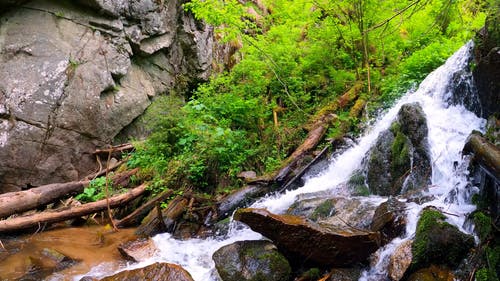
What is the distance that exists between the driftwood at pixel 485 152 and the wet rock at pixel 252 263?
2.39m

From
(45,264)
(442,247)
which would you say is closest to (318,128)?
(442,247)

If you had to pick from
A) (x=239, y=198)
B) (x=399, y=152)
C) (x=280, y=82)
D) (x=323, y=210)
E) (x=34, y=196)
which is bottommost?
(x=34, y=196)

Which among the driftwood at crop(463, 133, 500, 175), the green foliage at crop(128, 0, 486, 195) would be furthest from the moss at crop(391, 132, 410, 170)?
the driftwood at crop(463, 133, 500, 175)

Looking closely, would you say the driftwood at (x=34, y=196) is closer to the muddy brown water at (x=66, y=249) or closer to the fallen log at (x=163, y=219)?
the muddy brown water at (x=66, y=249)

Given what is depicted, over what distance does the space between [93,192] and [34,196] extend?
45.6 inches

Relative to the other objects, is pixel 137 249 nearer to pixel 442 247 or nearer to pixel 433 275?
pixel 433 275

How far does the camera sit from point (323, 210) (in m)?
5.75

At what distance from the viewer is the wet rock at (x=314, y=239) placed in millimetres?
4133

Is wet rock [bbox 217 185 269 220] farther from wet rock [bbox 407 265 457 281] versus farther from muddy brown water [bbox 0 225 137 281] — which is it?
wet rock [bbox 407 265 457 281]

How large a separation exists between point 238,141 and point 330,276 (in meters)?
4.25

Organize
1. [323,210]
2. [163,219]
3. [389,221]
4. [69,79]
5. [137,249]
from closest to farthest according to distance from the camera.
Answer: [389,221]
[137,249]
[323,210]
[163,219]
[69,79]

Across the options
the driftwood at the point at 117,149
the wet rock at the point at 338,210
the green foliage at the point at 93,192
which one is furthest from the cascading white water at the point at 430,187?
the driftwood at the point at 117,149

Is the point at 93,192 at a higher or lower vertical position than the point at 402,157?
lower

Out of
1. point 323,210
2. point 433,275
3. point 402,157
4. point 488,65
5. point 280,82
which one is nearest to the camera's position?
point 433,275
